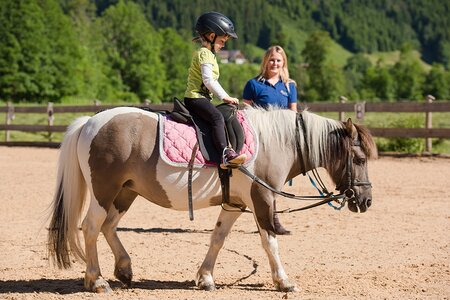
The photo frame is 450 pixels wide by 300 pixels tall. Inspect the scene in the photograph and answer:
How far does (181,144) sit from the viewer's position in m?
5.62

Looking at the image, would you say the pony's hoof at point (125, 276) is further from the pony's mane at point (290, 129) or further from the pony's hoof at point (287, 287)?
the pony's mane at point (290, 129)

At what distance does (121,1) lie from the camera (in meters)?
77.2

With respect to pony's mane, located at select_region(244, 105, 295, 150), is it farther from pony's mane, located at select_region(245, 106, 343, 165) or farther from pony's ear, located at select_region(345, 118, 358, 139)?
pony's ear, located at select_region(345, 118, 358, 139)

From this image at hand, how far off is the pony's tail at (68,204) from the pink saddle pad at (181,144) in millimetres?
758

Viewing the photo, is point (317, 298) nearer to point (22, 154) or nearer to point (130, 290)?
point (130, 290)

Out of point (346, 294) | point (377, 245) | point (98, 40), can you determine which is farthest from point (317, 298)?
point (98, 40)

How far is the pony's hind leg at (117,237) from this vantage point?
19.1 ft

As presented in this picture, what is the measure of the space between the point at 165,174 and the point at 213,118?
61 centimetres

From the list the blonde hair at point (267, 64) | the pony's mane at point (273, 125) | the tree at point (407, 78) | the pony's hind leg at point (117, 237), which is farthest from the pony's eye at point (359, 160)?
the tree at point (407, 78)

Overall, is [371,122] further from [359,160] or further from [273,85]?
[359,160]

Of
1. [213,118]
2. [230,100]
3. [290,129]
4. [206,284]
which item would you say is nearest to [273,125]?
[290,129]

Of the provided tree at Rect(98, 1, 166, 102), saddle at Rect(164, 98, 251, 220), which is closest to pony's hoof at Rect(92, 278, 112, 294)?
saddle at Rect(164, 98, 251, 220)

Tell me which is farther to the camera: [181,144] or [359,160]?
[359,160]

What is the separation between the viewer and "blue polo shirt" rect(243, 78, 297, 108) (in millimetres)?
7824
